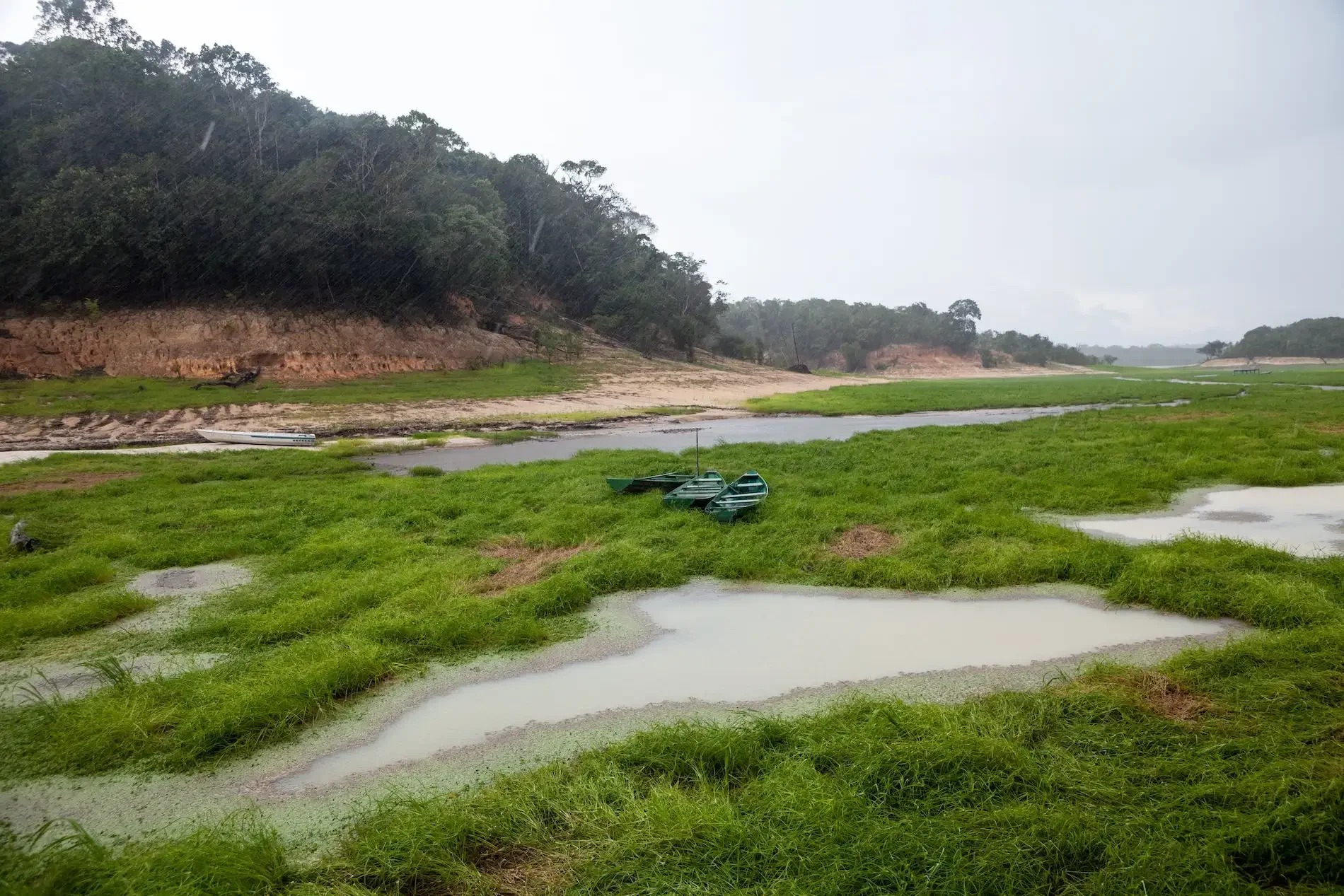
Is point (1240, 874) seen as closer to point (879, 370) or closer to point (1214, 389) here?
point (1214, 389)

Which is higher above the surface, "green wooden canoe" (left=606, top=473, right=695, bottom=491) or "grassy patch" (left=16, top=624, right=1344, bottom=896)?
"green wooden canoe" (left=606, top=473, right=695, bottom=491)

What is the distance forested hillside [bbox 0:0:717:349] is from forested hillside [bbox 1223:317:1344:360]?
119m

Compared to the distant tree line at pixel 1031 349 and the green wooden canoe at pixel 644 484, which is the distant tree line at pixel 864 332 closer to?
the distant tree line at pixel 1031 349

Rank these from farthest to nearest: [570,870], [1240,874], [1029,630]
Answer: [1029,630], [570,870], [1240,874]

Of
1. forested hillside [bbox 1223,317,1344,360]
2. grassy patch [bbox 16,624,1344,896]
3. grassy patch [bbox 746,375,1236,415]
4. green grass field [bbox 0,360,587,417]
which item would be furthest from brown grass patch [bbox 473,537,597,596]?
forested hillside [bbox 1223,317,1344,360]

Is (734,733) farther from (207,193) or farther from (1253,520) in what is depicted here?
(207,193)

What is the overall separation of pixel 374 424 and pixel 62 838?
2915cm

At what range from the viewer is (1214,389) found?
47781mm

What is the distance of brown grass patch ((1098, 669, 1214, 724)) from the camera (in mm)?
5820

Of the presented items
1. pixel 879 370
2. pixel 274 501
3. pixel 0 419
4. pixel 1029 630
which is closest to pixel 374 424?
pixel 0 419

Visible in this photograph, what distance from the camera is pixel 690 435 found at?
3000 cm

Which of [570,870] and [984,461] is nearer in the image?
[570,870]

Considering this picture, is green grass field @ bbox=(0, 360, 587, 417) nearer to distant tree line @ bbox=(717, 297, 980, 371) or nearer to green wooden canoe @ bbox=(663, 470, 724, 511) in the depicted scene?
green wooden canoe @ bbox=(663, 470, 724, 511)

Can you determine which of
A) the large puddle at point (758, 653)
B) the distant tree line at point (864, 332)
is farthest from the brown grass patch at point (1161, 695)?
the distant tree line at point (864, 332)
